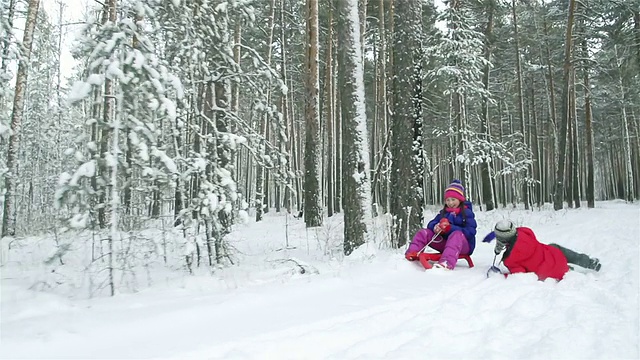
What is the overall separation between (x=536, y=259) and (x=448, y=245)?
3.03 feet

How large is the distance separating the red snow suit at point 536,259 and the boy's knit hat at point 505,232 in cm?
9

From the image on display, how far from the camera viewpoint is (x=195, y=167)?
3.93 metres

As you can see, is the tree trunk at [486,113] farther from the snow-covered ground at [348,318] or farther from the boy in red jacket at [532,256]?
the snow-covered ground at [348,318]

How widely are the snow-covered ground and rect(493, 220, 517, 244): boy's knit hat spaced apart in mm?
485

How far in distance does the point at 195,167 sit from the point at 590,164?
722 inches

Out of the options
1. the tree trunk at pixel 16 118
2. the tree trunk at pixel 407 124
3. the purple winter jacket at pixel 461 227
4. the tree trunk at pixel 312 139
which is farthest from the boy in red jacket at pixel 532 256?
the tree trunk at pixel 16 118

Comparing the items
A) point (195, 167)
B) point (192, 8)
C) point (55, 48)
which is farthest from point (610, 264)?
point (55, 48)

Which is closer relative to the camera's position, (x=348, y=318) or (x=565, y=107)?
(x=348, y=318)

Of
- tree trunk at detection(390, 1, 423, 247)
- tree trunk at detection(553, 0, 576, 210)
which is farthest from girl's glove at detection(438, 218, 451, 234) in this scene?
tree trunk at detection(553, 0, 576, 210)

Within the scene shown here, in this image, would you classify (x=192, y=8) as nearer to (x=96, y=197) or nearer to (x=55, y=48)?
(x=96, y=197)

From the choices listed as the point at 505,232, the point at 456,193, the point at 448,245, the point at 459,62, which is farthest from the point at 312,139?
the point at 505,232

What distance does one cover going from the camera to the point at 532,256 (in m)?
4.16

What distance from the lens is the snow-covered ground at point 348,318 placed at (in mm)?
2193

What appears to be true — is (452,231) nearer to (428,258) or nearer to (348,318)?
(428,258)
